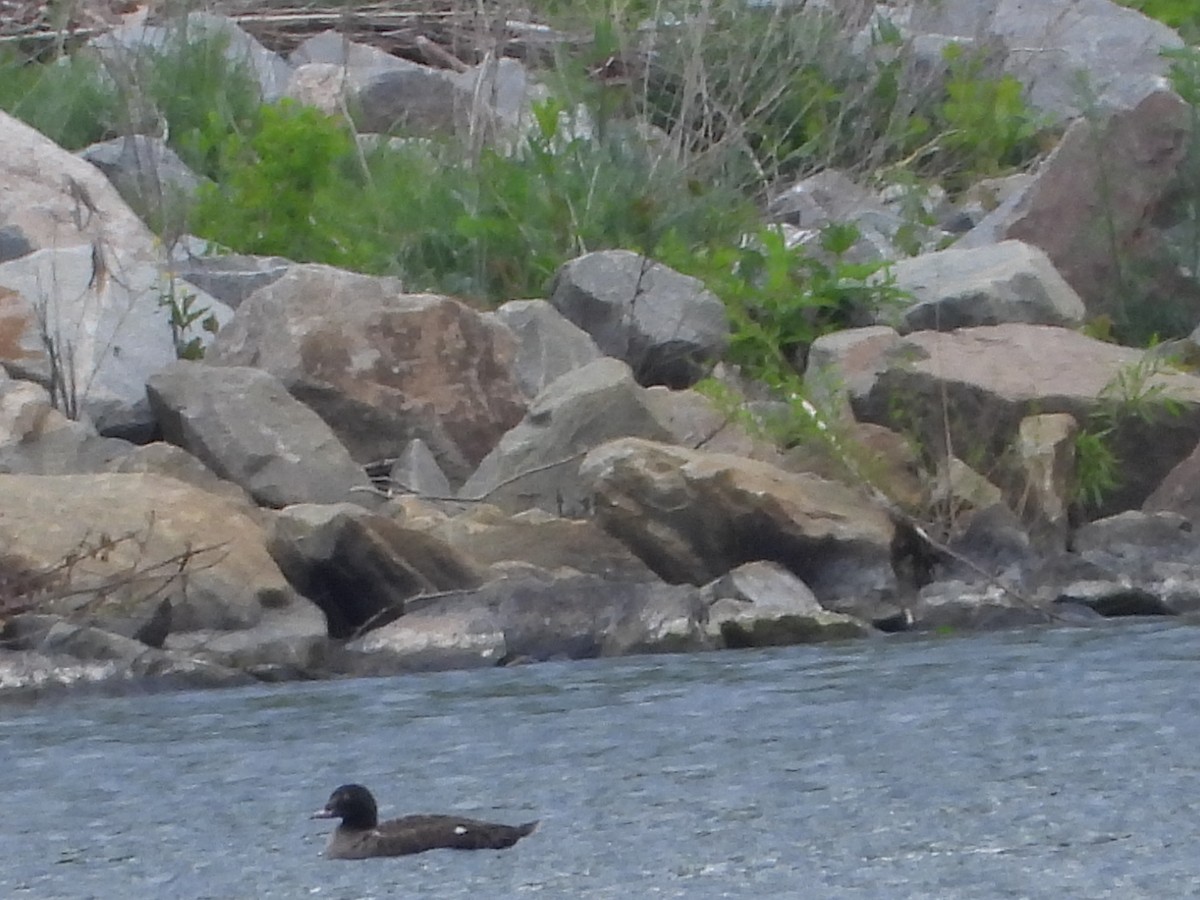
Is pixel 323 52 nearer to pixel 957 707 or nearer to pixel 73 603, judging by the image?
pixel 73 603

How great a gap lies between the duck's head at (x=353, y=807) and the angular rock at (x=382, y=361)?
14.8 feet

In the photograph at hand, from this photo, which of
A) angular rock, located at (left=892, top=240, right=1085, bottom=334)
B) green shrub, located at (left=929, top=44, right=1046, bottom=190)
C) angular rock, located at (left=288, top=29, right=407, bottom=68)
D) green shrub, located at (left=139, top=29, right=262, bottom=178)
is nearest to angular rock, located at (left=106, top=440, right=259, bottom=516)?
angular rock, located at (left=892, top=240, right=1085, bottom=334)

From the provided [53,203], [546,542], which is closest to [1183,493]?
[546,542]

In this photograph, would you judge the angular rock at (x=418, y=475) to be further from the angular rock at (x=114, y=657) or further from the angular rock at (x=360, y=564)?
the angular rock at (x=114, y=657)

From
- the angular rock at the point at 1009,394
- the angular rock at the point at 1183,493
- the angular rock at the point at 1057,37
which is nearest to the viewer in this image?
the angular rock at the point at 1183,493

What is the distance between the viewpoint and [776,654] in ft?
30.0

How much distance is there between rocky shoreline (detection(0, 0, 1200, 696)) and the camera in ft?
30.2

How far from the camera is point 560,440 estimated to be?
402 inches

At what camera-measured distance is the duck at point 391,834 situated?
6215 millimetres

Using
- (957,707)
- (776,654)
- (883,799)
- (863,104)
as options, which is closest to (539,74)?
(863,104)

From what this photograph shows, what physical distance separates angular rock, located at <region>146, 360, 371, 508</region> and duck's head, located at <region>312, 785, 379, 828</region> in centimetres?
376

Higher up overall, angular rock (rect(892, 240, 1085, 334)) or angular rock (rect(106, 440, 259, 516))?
angular rock (rect(892, 240, 1085, 334))

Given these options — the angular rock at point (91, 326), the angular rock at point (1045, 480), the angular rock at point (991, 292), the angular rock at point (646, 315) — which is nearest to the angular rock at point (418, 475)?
the angular rock at point (91, 326)

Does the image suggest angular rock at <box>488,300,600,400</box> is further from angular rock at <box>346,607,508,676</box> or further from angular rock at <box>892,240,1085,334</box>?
angular rock at <box>346,607,508,676</box>
